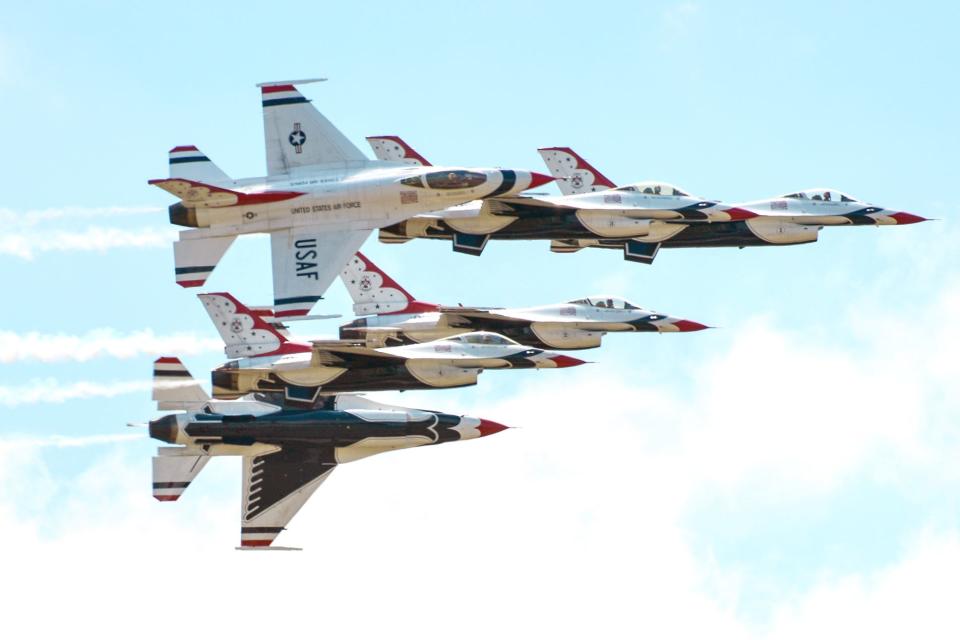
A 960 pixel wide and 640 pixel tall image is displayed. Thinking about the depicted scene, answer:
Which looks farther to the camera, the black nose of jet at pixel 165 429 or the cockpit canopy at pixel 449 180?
the black nose of jet at pixel 165 429

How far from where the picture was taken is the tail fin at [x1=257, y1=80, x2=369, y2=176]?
3334 inches

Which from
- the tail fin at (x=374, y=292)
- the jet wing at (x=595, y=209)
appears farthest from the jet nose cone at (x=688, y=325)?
the tail fin at (x=374, y=292)

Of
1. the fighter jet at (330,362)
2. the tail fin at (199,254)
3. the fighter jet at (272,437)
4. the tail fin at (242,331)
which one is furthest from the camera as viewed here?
the tail fin at (242,331)

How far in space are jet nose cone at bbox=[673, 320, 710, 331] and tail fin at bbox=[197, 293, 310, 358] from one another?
13.1 metres

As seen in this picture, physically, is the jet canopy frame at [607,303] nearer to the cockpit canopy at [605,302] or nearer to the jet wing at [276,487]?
the cockpit canopy at [605,302]

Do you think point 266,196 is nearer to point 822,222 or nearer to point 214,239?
point 214,239

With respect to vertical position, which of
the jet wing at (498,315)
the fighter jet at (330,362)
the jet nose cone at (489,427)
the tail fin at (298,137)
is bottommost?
the jet nose cone at (489,427)

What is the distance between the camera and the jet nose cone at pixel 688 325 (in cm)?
8900

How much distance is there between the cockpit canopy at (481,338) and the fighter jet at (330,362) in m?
0.03

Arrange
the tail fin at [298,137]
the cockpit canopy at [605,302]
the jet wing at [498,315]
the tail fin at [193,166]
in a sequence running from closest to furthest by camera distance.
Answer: the tail fin at [193,166], the tail fin at [298,137], the jet wing at [498,315], the cockpit canopy at [605,302]

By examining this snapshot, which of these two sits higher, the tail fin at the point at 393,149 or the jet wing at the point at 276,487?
the tail fin at the point at 393,149

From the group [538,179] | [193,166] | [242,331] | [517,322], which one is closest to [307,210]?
[193,166]

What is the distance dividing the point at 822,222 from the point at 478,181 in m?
12.7

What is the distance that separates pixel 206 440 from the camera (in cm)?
8419
